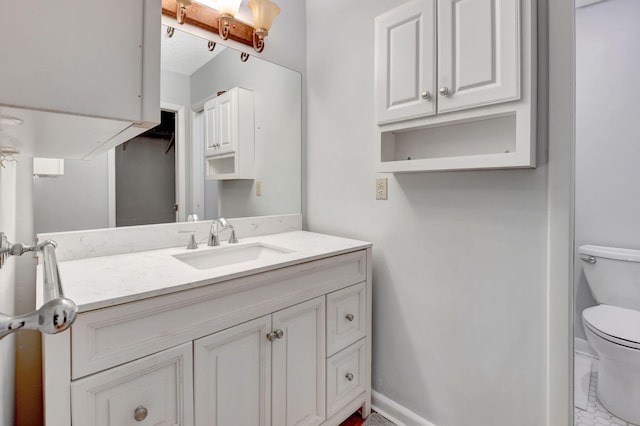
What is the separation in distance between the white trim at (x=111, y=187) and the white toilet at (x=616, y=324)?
89.4 inches

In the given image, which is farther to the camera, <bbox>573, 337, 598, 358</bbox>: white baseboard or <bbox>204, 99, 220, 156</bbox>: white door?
<bbox>573, 337, 598, 358</bbox>: white baseboard

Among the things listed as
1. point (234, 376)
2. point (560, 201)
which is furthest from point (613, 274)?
point (234, 376)

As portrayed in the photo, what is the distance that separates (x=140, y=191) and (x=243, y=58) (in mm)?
857

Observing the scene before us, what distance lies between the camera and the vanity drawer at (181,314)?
0.75 m

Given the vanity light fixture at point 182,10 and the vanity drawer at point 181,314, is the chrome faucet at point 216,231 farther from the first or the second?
the vanity light fixture at point 182,10

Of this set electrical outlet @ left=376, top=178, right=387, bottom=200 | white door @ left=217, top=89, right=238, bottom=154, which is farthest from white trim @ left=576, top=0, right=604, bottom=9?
white door @ left=217, top=89, right=238, bottom=154

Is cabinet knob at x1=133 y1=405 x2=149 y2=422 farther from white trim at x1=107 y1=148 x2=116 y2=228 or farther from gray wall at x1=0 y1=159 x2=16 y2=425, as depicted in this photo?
white trim at x1=107 y1=148 x2=116 y2=228

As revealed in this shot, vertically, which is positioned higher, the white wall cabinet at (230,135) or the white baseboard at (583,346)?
the white wall cabinet at (230,135)

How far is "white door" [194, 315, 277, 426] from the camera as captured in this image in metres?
0.94

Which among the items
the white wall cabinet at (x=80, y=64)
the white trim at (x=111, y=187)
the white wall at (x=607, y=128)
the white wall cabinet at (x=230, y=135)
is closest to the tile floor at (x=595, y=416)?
the white wall at (x=607, y=128)

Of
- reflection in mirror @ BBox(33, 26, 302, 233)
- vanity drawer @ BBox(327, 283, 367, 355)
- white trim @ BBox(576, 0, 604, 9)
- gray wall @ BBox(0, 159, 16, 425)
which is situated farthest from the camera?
white trim @ BBox(576, 0, 604, 9)

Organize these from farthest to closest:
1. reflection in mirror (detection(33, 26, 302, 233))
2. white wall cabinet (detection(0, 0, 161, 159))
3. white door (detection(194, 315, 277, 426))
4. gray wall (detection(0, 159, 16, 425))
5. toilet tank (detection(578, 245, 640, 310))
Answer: toilet tank (detection(578, 245, 640, 310))
reflection in mirror (detection(33, 26, 302, 233))
white door (detection(194, 315, 277, 426))
gray wall (detection(0, 159, 16, 425))
white wall cabinet (detection(0, 0, 161, 159))

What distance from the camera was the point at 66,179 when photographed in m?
1.18

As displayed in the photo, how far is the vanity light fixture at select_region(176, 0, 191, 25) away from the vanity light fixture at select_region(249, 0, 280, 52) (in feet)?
1.12
